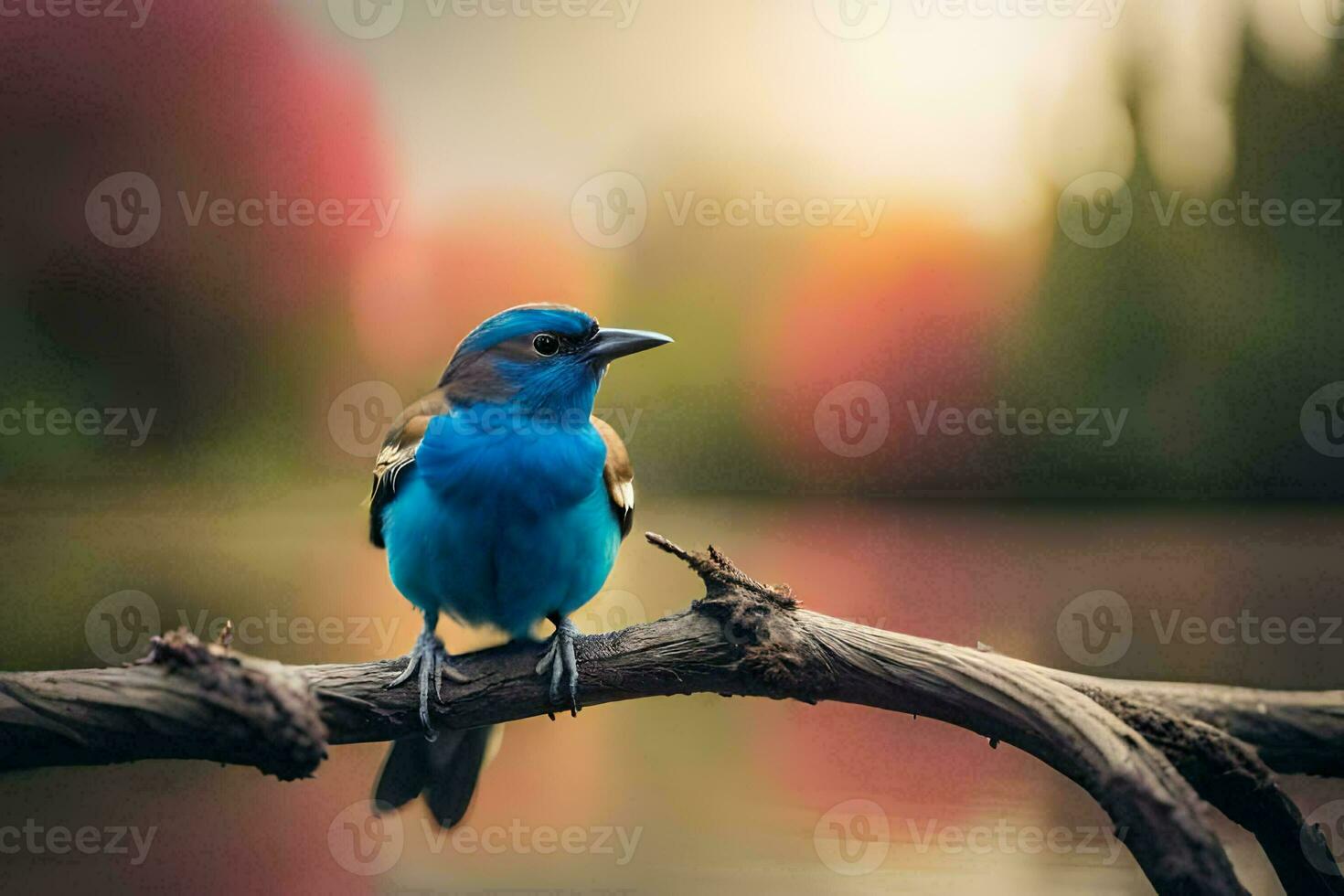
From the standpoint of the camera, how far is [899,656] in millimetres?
1293

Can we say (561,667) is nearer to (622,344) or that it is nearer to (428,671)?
(428,671)

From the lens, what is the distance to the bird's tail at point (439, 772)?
1615 mm

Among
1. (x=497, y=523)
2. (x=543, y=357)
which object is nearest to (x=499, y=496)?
(x=497, y=523)

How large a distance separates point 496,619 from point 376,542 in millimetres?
284

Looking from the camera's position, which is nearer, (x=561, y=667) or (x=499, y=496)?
(x=561, y=667)

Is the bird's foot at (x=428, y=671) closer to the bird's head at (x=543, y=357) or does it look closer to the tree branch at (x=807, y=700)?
the tree branch at (x=807, y=700)

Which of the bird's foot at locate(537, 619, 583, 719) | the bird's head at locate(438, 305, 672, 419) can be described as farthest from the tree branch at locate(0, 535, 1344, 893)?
the bird's head at locate(438, 305, 672, 419)

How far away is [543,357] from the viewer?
5.29ft

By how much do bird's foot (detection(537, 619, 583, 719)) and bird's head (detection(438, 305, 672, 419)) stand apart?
370mm

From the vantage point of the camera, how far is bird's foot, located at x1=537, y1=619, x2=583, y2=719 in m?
1.39

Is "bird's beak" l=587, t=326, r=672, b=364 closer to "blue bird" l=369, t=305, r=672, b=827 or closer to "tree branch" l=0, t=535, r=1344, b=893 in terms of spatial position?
"blue bird" l=369, t=305, r=672, b=827

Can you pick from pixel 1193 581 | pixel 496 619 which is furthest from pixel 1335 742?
pixel 1193 581

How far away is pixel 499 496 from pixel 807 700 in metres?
0.53

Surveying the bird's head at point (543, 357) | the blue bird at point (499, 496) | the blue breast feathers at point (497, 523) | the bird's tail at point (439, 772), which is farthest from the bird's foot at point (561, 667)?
the bird's head at point (543, 357)
